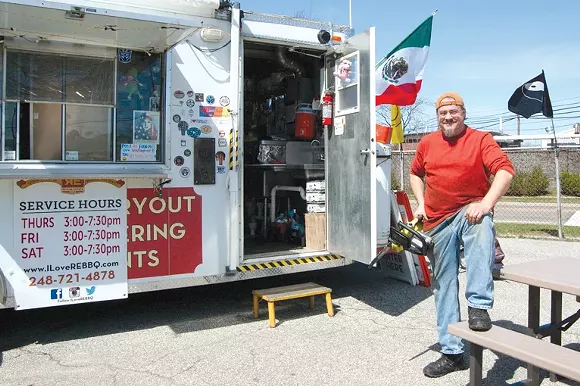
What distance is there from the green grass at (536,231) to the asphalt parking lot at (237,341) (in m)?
4.56

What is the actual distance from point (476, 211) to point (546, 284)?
695mm

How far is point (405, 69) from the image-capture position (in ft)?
21.0

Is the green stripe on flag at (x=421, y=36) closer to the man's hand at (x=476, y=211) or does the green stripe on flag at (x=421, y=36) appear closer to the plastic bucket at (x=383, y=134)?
the plastic bucket at (x=383, y=134)

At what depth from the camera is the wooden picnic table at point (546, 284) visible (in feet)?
11.2

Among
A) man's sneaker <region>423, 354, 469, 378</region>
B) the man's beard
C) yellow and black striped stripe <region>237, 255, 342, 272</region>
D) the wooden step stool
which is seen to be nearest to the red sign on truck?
yellow and black striped stripe <region>237, 255, 342, 272</region>

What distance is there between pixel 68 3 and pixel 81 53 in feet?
2.69

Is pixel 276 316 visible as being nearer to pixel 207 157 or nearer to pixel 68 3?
pixel 207 157

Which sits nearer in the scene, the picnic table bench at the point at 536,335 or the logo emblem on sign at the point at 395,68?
the picnic table bench at the point at 536,335

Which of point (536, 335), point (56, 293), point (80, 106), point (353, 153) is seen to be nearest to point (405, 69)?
point (353, 153)

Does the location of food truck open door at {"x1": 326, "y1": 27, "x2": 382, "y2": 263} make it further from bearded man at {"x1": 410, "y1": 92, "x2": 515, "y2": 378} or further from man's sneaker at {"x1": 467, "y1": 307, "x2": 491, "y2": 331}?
man's sneaker at {"x1": 467, "y1": 307, "x2": 491, "y2": 331}

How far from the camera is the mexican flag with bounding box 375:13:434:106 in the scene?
638 cm

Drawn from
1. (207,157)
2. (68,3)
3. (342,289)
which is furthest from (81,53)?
(342,289)

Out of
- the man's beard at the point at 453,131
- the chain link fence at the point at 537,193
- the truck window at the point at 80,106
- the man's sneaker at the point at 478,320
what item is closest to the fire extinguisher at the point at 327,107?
the truck window at the point at 80,106

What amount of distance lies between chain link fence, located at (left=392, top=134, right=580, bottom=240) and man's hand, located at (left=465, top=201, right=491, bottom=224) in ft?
25.2
